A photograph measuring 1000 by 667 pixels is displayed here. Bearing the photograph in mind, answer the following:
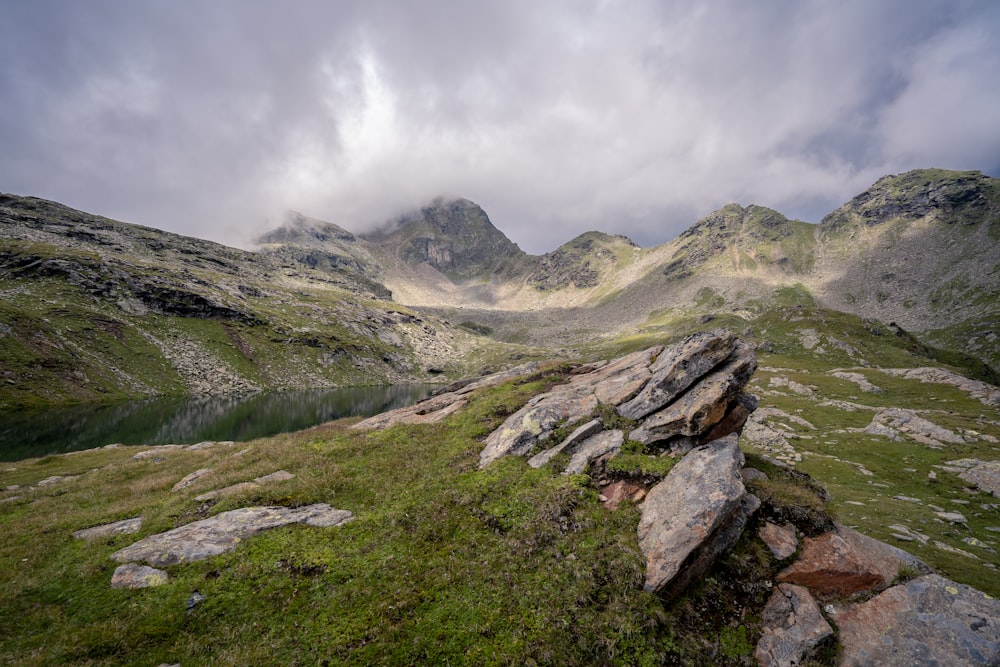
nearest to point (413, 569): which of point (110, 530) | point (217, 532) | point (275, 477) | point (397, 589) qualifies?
point (397, 589)

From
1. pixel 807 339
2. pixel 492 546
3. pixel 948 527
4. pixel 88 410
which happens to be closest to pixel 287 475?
pixel 492 546

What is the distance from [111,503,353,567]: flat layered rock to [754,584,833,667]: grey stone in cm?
1640

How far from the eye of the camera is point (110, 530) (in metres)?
16.5

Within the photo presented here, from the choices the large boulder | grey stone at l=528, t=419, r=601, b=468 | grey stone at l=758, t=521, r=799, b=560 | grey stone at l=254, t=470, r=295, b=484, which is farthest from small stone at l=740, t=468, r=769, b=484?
grey stone at l=254, t=470, r=295, b=484

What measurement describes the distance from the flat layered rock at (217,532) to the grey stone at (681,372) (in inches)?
671

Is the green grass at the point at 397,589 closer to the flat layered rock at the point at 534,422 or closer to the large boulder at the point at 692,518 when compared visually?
the large boulder at the point at 692,518

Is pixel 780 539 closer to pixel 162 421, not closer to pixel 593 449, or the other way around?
pixel 593 449

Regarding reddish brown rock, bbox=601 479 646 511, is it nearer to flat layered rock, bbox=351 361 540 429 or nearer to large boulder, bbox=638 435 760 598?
large boulder, bbox=638 435 760 598

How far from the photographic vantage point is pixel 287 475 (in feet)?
72.0

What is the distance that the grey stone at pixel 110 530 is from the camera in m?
16.0

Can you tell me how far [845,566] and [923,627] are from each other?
86.0 inches

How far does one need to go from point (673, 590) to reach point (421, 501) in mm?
11587

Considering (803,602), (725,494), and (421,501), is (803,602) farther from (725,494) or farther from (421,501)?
(421,501)

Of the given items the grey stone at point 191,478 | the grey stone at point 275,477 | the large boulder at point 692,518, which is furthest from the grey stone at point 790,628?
the grey stone at point 191,478
